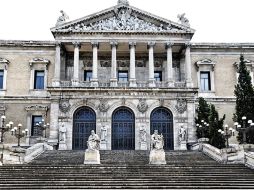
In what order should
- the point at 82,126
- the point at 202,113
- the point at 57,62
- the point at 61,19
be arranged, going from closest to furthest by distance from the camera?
the point at 202,113 → the point at 82,126 → the point at 57,62 → the point at 61,19

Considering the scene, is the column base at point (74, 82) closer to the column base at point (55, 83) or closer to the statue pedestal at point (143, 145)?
the column base at point (55, 83)

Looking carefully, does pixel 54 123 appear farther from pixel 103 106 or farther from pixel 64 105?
pixel 103 106

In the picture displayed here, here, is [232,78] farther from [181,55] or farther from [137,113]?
[137,113]

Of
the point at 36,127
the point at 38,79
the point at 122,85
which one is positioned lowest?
the point at 36,127

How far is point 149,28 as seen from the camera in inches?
1683

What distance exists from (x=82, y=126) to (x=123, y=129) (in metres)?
3.82

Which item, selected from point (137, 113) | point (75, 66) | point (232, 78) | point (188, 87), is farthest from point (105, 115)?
point (232, 78)

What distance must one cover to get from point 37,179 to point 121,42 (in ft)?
75.6

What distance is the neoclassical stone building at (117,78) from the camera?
4041 centimetres

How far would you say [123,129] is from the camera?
4056 centimetres

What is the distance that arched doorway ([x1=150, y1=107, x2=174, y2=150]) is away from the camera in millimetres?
40500

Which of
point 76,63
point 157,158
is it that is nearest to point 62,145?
point 76,63

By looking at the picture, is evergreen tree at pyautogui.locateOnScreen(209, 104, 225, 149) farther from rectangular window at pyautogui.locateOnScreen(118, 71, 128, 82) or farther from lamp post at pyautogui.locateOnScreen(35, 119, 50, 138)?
lamp post at pyautogui.locateOnScreen(35, 119, 50, 138)

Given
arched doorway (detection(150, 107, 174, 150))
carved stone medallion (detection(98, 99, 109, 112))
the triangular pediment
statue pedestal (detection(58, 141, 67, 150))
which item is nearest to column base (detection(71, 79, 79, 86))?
carved stone medallion (detection(98, 99, 109, 112))
